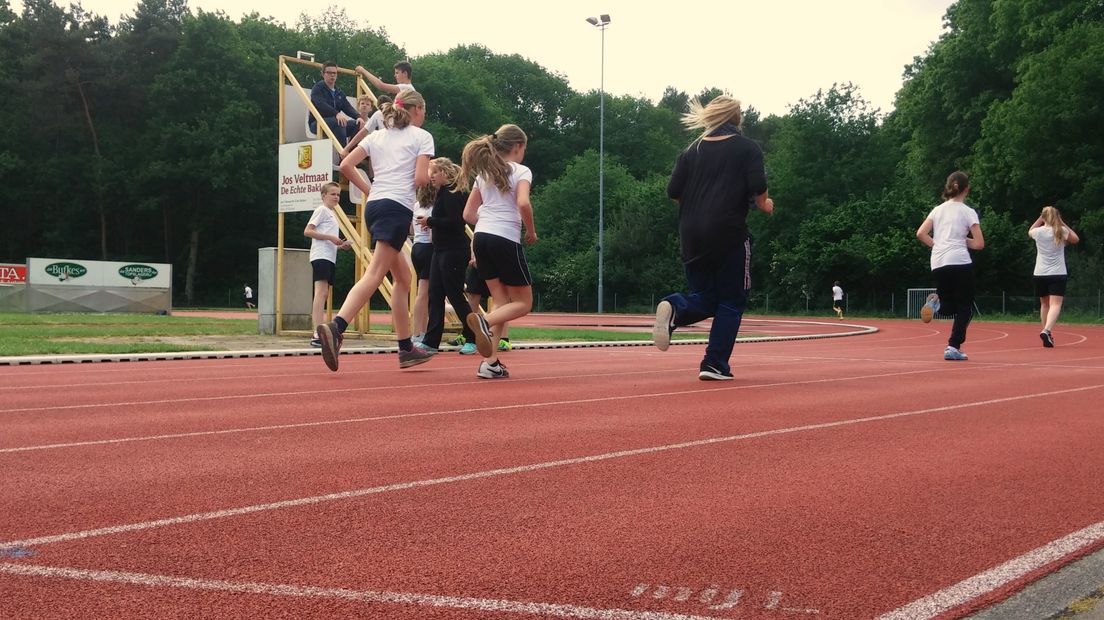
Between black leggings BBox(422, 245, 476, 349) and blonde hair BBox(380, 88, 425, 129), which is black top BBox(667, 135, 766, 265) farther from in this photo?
black leggings BBox(422, 245, 476, 349)

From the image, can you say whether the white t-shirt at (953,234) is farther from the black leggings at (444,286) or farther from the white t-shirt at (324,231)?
the white t-shirt at (324,231)

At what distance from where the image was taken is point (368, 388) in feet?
26.7

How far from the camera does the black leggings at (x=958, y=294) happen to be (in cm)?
1248

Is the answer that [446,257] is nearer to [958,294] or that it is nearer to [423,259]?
[423,259]

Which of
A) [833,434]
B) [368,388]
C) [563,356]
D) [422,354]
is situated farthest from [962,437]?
[563,356]

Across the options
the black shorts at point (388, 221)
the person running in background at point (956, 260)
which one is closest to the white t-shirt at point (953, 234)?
the person running in background at point (956, 260)

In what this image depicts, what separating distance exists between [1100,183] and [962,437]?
129ft

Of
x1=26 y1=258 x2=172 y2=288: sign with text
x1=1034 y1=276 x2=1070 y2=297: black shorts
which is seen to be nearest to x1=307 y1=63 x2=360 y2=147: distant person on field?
x1=1034 y1=276 x2=1070 y2=297: black shorts

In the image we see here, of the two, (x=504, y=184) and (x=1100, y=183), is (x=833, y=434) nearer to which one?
(x=504, y=184)

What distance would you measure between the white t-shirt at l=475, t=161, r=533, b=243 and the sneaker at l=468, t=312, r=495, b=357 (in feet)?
2.56

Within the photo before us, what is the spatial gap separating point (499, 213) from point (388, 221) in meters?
1.00

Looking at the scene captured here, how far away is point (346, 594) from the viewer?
8.70ft

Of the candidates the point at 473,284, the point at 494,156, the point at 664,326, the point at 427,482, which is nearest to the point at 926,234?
the point at 473,284

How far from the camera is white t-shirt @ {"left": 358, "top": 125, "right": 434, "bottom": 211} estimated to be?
30.3 feet
